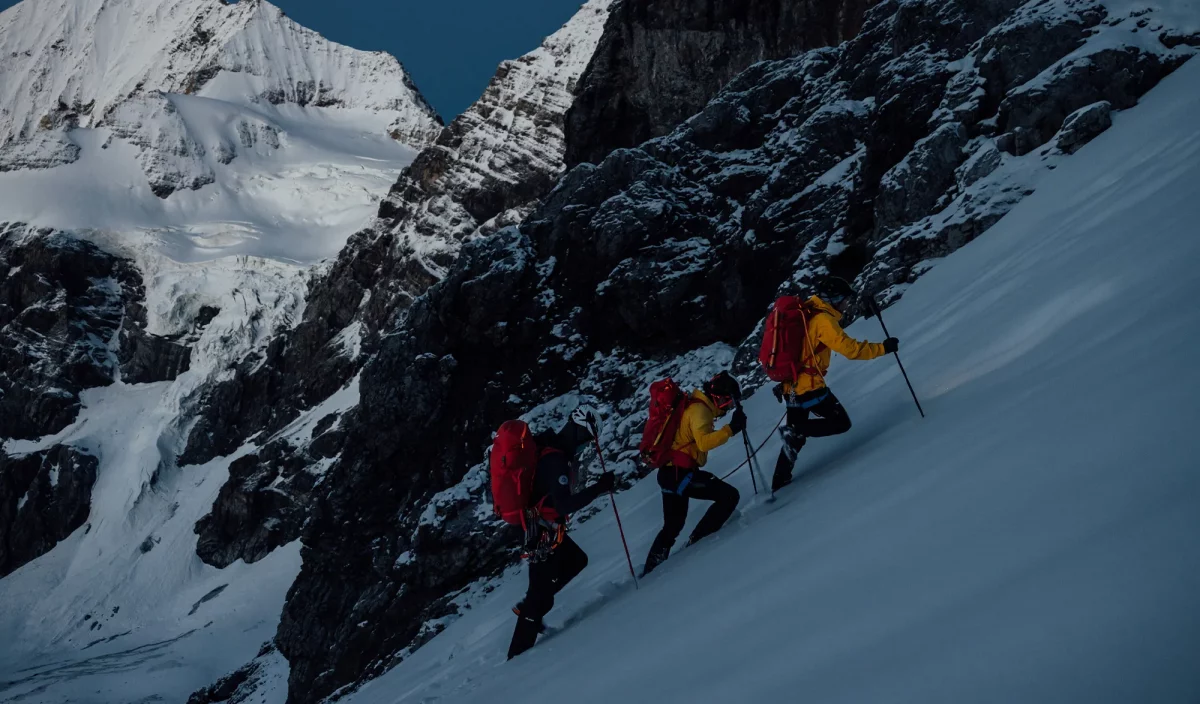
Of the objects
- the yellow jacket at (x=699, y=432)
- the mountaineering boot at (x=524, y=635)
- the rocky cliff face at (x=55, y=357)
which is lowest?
the mountaineering boot at (x=524, y=635)

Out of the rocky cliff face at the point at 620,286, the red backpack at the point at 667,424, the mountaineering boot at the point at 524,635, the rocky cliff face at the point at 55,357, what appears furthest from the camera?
the rocky cliff face at the point at 55,357

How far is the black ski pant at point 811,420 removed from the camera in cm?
790

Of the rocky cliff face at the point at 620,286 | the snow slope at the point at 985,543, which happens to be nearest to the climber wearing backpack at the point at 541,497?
the snow slope at the point at 985,543

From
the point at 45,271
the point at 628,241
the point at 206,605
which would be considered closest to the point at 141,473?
the point at 206,605

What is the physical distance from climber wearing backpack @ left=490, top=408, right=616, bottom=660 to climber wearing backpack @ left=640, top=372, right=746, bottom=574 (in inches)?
22.5

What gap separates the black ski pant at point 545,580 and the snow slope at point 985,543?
291 millimetres

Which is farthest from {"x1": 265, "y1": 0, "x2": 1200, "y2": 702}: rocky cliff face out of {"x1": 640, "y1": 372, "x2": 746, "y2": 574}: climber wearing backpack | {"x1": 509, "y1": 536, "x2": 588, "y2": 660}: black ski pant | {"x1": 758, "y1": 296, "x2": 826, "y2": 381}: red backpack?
{"x1": 509, "y1": 536, "x2": 588, "y2": 660}: black ski pant

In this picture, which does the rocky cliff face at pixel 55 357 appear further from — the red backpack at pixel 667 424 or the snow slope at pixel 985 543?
the snow slope at pixel 985 543

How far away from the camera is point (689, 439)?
8.09 metres

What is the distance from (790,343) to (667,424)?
1.34 meters

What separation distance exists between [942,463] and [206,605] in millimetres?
82662

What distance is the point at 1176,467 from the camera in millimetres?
2709

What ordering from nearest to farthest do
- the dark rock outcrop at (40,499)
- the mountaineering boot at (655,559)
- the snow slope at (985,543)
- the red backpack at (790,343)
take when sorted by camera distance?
the snow slope at (985,543) < the red backpack at (790,343) < the mountaineering boot at (655,559) < the dark rock outcrop at (40,499)

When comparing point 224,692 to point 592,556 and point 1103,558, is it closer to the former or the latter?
point 592,556
